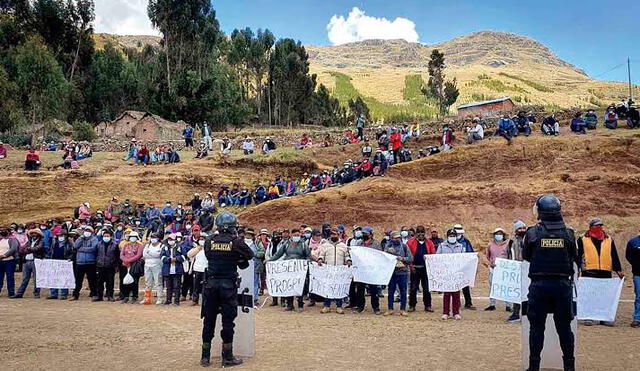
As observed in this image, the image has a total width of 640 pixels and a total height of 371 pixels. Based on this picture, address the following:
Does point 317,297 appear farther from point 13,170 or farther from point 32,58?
point 32,58

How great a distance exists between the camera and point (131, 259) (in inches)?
626

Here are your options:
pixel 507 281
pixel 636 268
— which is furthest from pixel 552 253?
pixel 636 268

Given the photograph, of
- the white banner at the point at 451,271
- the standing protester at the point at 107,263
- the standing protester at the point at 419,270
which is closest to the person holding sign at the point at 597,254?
the white banner at the point at 451,271

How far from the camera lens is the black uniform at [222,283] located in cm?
832

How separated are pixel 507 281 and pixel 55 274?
12.6 m

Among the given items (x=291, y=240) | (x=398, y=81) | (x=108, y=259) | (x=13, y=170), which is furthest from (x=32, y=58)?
(x=398, y=81)

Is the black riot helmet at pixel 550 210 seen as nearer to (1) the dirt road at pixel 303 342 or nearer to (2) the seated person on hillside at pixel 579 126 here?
(1) the dirt road at pixel 303 342

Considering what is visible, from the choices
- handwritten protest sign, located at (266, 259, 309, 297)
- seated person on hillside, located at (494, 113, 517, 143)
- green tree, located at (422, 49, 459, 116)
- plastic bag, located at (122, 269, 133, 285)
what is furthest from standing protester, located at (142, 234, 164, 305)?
green tree, located at (422, 49, 459, 116)

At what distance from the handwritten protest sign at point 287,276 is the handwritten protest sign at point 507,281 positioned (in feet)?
14.5

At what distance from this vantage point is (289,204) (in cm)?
2555

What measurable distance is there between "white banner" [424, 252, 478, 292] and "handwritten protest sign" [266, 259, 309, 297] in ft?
9.88

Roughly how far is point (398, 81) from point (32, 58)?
304ft

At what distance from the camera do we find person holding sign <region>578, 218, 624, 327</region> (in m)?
11.5

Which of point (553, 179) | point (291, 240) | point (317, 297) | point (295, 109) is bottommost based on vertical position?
point (317, 297)
